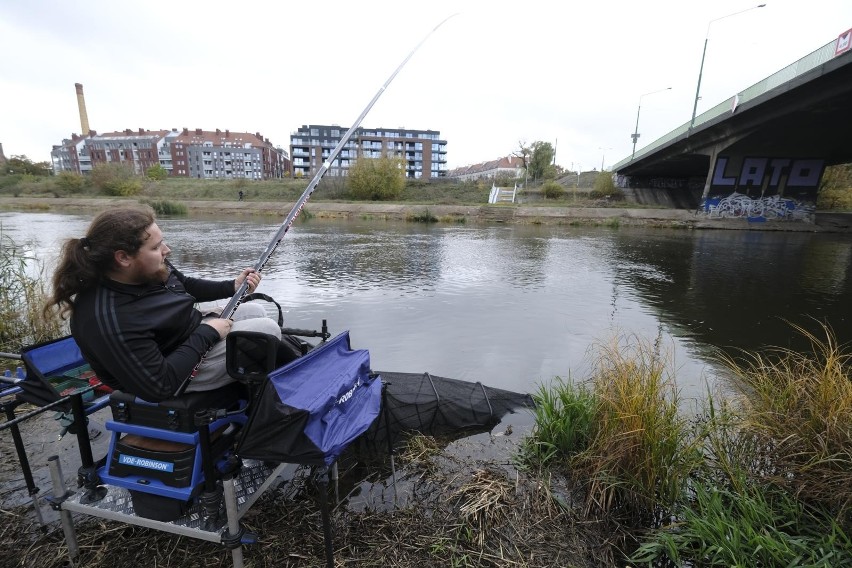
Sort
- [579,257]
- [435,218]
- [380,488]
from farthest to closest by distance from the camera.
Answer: [435,218]
[579,257]
[380,488]

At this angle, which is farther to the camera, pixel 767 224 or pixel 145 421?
pixel 767 224

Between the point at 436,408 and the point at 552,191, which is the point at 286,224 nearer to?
the point at 436,408

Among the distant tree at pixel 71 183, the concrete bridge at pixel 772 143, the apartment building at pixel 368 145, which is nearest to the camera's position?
the concrete bridge at pixel 772 143

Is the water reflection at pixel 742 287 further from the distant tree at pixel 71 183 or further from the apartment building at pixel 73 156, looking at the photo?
the apartment building at pixel 73 156

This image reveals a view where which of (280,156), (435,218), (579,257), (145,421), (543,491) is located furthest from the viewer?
(280,156)

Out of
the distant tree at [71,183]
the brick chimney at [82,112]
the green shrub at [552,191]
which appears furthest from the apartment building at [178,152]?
the green shrub at [552,191]

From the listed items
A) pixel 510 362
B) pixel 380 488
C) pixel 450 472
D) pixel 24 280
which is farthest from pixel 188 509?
pixel 24 280

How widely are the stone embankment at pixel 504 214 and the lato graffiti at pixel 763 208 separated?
98 cm

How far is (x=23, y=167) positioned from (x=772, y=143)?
9960 centimetres

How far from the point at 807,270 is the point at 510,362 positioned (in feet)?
40.8

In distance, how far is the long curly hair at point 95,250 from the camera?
1.73 m

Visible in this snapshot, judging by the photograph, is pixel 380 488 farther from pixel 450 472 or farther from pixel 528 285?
pixel 528 285

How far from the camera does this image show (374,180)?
45281mm

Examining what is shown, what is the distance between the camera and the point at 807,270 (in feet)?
41.3
